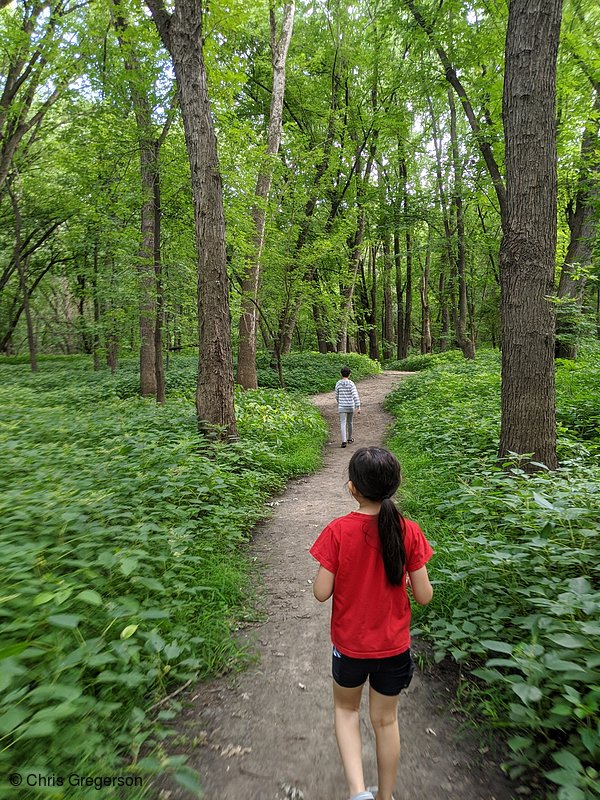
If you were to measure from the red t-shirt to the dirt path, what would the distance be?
853mm

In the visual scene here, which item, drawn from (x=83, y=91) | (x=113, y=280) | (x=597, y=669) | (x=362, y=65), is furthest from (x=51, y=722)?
(x=362, y=65)

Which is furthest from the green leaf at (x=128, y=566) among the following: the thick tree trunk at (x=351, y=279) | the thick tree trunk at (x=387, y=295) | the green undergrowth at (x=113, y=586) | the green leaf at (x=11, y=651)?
the thick tree trunk at (x=387, y=295)

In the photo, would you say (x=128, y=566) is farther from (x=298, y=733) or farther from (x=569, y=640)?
(x=569, y=640)

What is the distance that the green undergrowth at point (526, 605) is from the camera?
2078 mm

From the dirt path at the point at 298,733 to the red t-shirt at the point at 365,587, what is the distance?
853mm

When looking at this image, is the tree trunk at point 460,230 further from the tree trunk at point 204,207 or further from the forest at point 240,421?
the tree trunk at point 204,207

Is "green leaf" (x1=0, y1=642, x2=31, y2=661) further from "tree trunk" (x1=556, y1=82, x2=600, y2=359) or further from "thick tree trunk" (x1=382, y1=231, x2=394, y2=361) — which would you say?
"thick tree trunk" (x1=382, y1=231, x2=394, y2=361)

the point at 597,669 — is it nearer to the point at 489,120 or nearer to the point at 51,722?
the point at 51,722

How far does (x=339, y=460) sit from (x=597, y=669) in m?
6.53

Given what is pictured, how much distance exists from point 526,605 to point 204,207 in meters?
6.25

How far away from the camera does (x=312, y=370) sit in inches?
712

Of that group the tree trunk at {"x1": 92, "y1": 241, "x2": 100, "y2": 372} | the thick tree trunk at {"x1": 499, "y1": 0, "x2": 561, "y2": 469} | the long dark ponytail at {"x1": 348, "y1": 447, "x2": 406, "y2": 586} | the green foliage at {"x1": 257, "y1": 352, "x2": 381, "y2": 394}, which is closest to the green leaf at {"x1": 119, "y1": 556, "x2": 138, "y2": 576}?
the long dark ponytail at {"x1": 348, "y1": 447, "x2": 406, "y2": 586}

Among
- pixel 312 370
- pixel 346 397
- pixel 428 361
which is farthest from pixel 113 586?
pixel 428 361

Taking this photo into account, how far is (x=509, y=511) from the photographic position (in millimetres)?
4023
